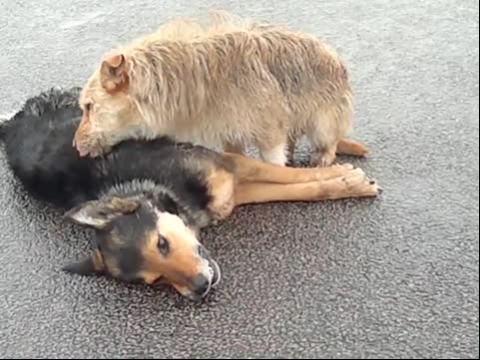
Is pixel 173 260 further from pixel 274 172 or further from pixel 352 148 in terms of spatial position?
pixel 352 148

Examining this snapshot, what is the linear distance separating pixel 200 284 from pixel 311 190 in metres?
0.51

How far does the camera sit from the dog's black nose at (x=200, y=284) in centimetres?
216

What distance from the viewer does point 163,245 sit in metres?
2.18

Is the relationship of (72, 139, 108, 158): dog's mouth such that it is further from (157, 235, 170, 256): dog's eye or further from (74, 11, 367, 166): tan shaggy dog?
(157, 235, 170, 256): dog's eye

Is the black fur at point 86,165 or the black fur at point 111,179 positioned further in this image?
the black fur at point 86,165

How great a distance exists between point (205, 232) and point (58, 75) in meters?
1.24

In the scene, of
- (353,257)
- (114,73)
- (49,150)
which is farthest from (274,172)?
(49,150)

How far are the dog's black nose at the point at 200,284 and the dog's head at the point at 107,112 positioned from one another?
52 cm

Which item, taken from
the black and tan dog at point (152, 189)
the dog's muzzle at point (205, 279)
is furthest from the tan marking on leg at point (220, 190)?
the dog's muzzle at point (205, 279)

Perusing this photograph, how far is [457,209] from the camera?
162cm

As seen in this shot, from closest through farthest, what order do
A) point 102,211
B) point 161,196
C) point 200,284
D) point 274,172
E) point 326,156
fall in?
point 200,284 → point 102,211 → point 161,196 → point 274,172 → point 326,156

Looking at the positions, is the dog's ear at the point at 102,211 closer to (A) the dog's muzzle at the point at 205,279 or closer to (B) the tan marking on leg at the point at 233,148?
(A) the dog's muzzle at the point at 205,279

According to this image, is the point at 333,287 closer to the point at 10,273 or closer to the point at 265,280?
the point at 265,280

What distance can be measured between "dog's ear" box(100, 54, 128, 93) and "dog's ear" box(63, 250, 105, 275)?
469 millimetres
